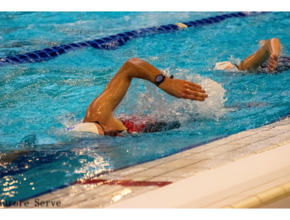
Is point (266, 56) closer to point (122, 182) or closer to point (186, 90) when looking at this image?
point (186, 90)

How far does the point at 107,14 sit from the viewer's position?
25.5 ft

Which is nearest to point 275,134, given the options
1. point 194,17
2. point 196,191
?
point 196,191

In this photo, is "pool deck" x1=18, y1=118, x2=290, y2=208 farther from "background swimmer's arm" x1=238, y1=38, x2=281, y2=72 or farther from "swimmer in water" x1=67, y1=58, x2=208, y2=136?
"background swimmer's arm" x1=238, y1=38, x2=281, y2=72

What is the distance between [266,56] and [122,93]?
87.2 inches

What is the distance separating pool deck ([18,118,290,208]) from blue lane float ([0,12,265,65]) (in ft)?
11.6

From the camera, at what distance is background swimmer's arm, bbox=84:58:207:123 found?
108 inches

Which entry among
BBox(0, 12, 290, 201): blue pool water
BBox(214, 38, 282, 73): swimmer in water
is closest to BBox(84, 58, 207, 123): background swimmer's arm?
BBox(0, 12, 290, 201): blue pool water

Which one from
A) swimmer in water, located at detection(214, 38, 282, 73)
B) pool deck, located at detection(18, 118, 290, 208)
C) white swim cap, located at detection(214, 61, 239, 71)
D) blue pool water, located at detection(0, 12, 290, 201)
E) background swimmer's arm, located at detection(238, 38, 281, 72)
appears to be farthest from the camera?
white swim cap, located at detection(214, 61, 239, 71)

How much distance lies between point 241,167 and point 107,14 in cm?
602

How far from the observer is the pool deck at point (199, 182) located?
7.23 feet

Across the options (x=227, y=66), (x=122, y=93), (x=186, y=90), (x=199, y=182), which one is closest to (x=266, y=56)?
(x=227, y=66)

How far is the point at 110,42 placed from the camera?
20.2ft

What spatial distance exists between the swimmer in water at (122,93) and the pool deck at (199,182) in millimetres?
498

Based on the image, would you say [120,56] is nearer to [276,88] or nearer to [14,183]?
[276,88]
